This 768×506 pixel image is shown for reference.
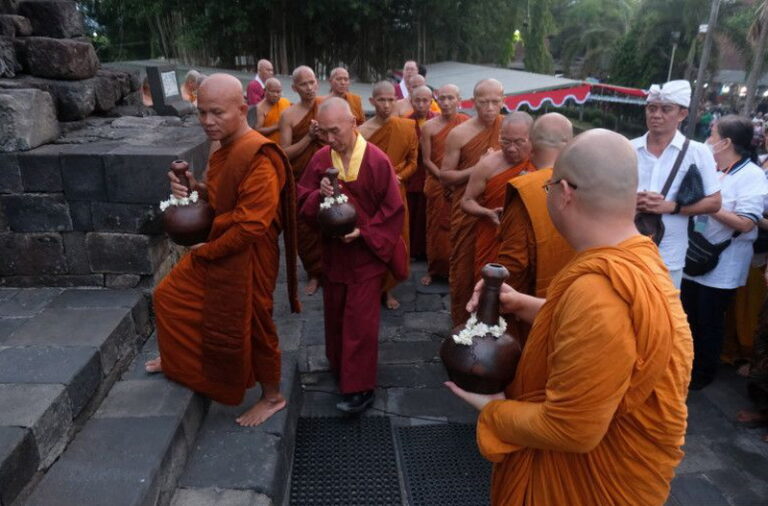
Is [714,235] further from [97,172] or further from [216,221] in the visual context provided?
[97,172]

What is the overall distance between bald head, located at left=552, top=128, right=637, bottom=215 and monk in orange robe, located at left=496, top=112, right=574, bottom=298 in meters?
1.33

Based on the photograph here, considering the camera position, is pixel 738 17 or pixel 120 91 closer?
pixel 120 91

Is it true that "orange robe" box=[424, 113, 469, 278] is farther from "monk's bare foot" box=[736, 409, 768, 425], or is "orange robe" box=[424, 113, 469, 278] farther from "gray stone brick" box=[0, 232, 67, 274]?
"gray stone brick" box=[0, 232, 67, 274]

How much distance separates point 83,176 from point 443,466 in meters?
2.81

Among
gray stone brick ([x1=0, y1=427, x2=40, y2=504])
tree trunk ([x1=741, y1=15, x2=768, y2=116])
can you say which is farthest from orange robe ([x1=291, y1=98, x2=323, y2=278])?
tree trunk ([x1=741, y1=15, x2=768, y2=116])

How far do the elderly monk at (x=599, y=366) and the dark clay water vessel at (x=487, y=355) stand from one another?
46 millimetres

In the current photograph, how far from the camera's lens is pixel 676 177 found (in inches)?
147

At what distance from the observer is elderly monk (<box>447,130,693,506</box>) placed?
58.2 inches

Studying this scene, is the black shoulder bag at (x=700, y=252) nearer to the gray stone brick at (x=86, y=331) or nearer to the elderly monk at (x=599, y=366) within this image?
the elderly monk at (x=599, y=366)

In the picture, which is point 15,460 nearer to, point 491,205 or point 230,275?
point 230,275

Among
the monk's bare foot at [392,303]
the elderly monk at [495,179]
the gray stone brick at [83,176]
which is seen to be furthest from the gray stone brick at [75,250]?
the monk's bare foot at [392,303]

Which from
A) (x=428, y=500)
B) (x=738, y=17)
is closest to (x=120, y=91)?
(x=428, y=500)

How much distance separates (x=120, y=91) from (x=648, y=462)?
17.4ft

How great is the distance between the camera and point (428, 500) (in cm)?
315
